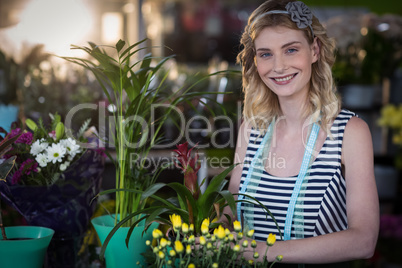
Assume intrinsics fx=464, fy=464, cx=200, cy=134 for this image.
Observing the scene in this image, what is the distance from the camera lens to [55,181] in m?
1.19

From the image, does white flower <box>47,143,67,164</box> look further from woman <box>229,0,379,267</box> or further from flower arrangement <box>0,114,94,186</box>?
woman <box>229,0,379,267</box>

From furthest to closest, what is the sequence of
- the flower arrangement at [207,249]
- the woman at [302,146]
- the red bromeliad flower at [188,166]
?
the woman at [302,146]
the red bromeliad flower at [188,166]
the flower arrangement at [207,249]

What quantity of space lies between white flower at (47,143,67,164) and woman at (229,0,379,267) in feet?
1.88

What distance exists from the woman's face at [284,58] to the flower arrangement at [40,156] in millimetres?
606

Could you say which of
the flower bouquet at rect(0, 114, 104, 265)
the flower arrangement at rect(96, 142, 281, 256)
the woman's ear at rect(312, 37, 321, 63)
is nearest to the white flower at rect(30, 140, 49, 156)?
the flower bouquet at rect(0, 114, 104, 265)

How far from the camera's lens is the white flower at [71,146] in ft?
3.93

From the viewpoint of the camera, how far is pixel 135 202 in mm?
1203

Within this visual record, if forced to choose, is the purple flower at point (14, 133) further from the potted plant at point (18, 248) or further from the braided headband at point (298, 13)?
the braided headband at point (298, 13)

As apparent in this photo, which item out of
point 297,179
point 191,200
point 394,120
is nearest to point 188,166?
point 191,200

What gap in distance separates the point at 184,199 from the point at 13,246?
415mm

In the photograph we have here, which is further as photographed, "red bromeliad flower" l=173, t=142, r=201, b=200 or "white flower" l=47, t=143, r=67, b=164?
"white flower" l=47, t=143, r=67, b=164

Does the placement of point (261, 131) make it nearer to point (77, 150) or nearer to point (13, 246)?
point (77, 150)

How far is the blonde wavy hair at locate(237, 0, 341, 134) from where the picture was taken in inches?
55.4

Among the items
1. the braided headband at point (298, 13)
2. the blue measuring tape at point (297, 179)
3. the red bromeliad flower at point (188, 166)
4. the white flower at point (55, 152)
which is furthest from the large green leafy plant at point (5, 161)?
the braided headband at point (298, 13)
